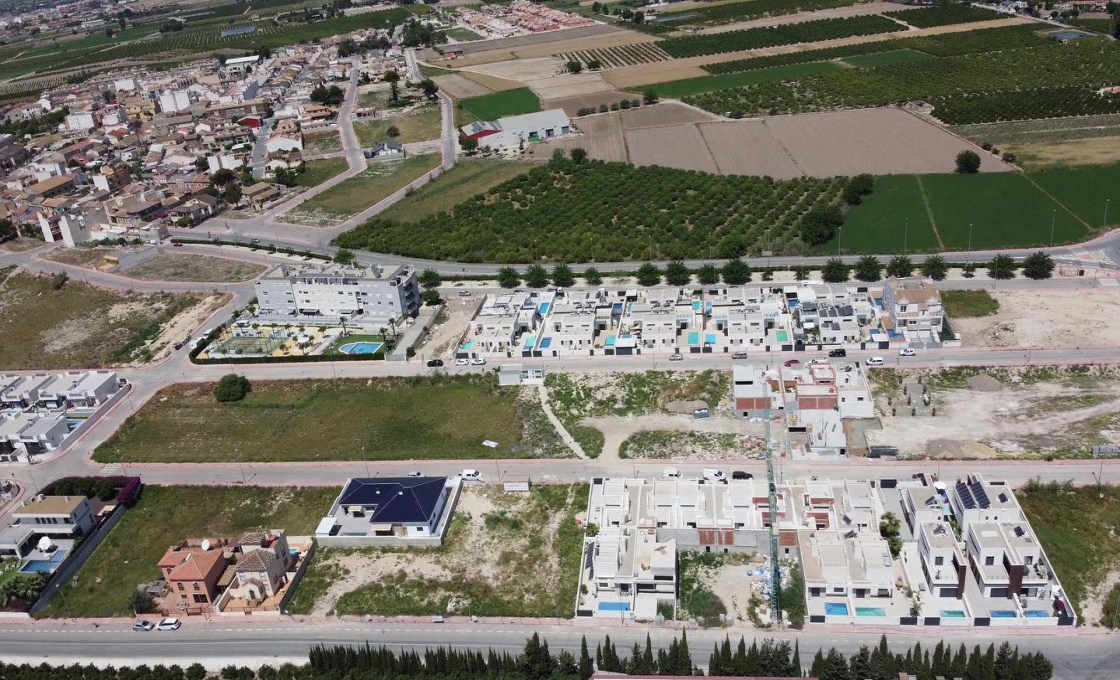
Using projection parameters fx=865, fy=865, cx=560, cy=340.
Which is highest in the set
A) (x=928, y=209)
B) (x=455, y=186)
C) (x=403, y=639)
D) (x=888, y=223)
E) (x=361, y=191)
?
(x=455, y=186)

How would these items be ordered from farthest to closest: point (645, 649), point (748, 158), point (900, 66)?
point (900, 66) < point (748, 158) < point (645, 649)

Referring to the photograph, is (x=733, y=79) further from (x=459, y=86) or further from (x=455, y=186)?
(x=455, y=186)

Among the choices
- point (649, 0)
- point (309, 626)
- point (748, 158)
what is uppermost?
point (649, 0)

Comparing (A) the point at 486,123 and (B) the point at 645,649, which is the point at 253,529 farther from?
(A) the point at 486,123

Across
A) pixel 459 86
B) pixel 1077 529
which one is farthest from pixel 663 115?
pixel 1077 529

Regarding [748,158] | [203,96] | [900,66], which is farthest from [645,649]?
[203,96]

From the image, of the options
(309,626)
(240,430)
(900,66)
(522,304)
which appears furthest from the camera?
(900,66)
